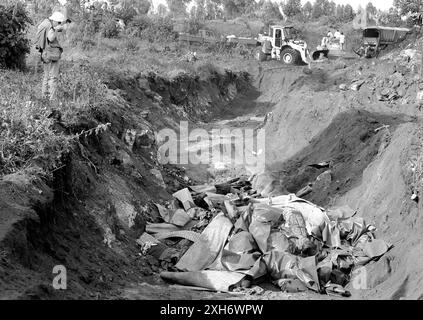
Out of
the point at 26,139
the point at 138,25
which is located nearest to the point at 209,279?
the point at 26,139

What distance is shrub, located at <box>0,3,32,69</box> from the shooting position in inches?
553

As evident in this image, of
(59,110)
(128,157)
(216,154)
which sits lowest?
(216,154)

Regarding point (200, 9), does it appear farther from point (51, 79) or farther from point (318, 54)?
point (51, 79)

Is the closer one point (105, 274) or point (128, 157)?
point (105, 274)

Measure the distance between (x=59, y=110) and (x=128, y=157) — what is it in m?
2.70

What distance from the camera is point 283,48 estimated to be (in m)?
35.2

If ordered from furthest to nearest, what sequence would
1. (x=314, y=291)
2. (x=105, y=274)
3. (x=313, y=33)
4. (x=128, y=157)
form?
(x=313, y=33)
(x=128, y=157)
(x=314, y=291)
(x=105, y=274)

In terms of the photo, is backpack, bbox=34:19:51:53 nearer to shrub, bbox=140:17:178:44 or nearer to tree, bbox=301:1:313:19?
shrub, bbox=140:17:178:44

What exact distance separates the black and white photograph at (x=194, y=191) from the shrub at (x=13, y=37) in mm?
41

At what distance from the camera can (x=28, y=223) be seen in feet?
20.8

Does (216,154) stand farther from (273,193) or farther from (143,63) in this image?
(143,63)

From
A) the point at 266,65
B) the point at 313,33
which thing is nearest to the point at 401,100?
the point at 266,65

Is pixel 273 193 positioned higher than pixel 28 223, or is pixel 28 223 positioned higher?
pixel 28 223

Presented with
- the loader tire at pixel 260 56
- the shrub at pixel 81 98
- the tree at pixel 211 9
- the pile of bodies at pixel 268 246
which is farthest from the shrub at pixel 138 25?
the tree at pixel 211 9
